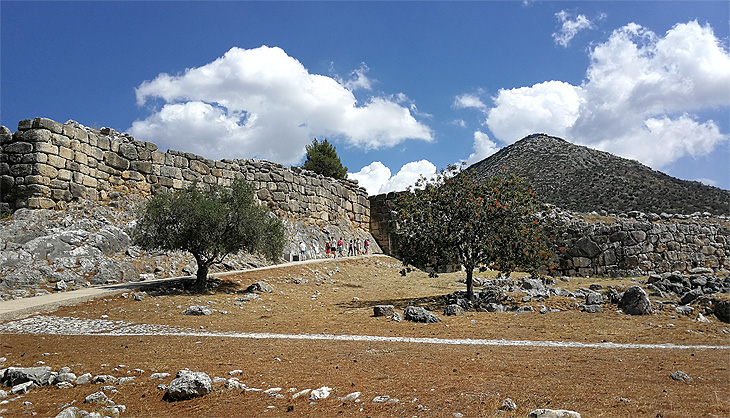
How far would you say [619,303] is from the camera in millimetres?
13438

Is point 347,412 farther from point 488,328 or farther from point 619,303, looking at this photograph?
point 619,303

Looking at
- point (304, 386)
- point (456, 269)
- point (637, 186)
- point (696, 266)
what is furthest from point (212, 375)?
point (637, 186)

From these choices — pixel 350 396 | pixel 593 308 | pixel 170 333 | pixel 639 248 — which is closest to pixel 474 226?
pixel 593 308

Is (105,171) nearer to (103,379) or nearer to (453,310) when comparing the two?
(453,310)

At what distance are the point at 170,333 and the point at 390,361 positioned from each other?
16.5 ft

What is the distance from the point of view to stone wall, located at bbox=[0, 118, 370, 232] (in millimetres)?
17578

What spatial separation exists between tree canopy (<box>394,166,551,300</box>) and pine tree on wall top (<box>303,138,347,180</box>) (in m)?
27.7

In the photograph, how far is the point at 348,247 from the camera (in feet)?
96.2

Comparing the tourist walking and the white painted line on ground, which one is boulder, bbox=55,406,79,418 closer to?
the white painted line on ground

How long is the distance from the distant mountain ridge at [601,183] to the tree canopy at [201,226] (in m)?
23.2

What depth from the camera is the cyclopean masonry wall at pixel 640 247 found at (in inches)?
961

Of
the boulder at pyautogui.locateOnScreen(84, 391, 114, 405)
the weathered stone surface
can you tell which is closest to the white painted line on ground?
the boulder at pyautogui.locateOnScreen(84, 391, 114, 405)

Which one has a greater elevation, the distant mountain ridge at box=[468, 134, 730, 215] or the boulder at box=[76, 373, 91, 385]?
the distant mountain ridge at box=[468, 134, 730, 215]

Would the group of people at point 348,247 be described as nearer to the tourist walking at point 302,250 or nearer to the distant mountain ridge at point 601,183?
the tourist walking at point 302,250
